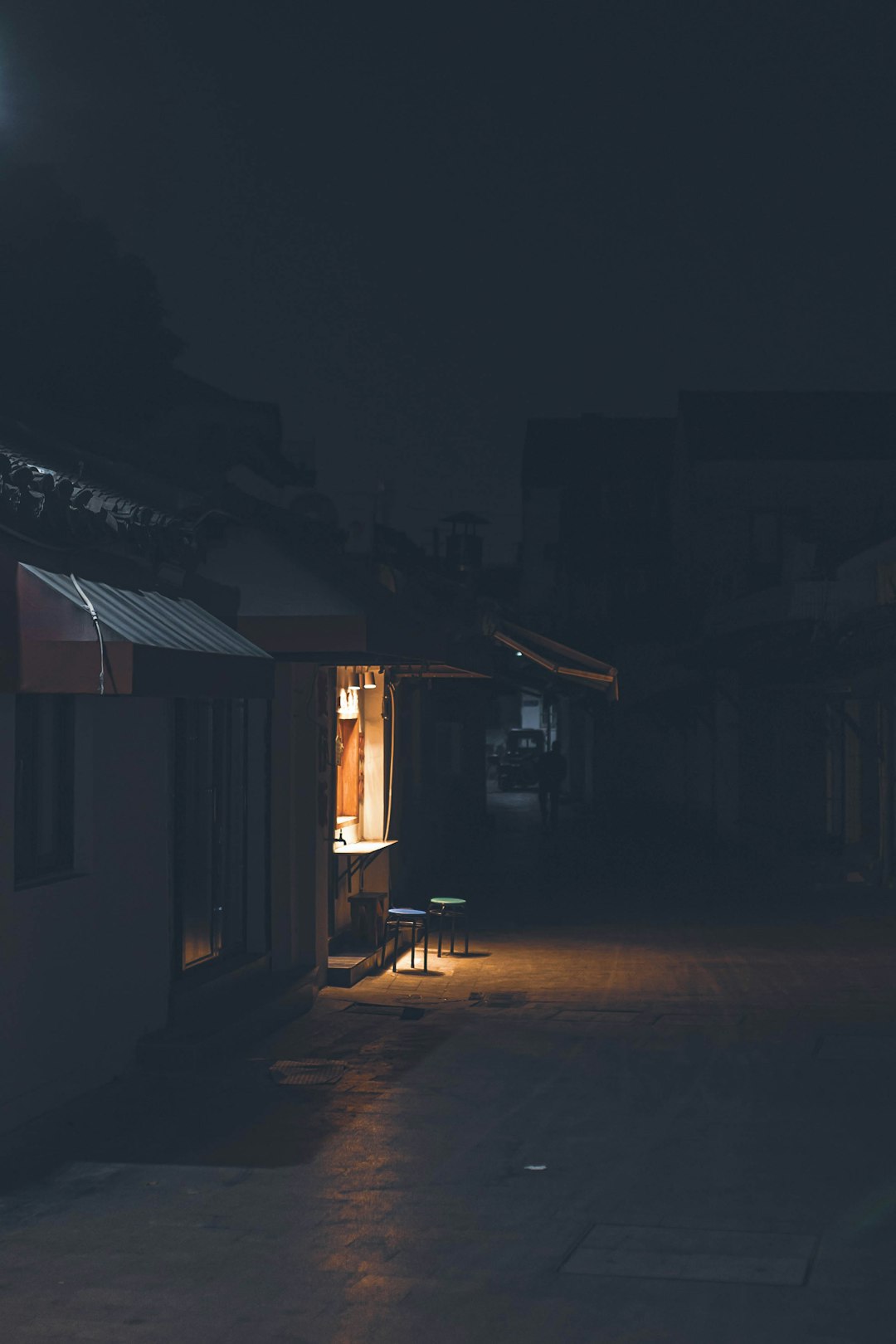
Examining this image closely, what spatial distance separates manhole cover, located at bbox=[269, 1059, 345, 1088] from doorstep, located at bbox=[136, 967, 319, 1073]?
0.48 m

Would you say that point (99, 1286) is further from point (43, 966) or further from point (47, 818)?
point (47, 818)

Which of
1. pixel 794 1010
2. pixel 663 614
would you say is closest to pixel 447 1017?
pixel 794 1010

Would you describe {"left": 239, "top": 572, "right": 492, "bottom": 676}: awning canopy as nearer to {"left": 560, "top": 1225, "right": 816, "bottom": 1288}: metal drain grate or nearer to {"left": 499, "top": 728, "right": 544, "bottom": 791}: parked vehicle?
{"left": 560, "top": 1225, "right": 816, "bottom": 1288}: metal drain grate

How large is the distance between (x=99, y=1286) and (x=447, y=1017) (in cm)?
666

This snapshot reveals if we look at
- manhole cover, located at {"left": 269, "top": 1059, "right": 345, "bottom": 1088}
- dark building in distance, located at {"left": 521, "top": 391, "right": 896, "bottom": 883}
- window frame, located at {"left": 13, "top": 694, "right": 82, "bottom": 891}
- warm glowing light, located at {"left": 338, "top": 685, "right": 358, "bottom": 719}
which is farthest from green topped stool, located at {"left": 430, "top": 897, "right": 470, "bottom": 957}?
window frame, located at {"left": 13, "top": 694, "right": 82, "bottom": 891}

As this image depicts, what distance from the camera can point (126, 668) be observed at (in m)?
8.29

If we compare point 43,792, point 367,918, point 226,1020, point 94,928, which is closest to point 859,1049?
point 226,1020

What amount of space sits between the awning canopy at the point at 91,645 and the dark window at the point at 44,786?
0.87 meters

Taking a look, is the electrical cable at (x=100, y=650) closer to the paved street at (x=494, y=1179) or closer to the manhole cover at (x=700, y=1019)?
the paved street at (x=494, y=1179)

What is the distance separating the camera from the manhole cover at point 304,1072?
10.4 m

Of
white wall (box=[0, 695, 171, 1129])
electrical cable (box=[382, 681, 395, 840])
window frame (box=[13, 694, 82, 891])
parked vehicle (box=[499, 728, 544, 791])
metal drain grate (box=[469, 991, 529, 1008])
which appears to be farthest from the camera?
parked vehicle (box=[499, 728, 544, 791])

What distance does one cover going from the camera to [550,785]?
3541 centimetres

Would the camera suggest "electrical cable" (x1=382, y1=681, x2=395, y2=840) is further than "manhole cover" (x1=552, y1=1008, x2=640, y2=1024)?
Yes

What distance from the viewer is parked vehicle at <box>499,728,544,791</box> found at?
5869 cm
